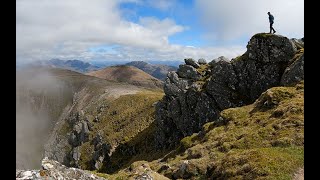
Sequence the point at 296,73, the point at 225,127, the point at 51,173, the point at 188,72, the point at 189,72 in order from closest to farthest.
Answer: the point at 51,173, the point at 225,127, the point at 296,73, the point at 189,72, the point at 188,72

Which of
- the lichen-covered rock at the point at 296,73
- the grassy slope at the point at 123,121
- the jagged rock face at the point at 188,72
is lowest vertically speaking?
the grassy slope at the point at 123,121

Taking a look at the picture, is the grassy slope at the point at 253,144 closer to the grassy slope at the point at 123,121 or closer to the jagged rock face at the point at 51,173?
the jagged rock face at the point at 51,173

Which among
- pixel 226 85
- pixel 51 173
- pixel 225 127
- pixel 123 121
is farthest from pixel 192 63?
pixel 51 173

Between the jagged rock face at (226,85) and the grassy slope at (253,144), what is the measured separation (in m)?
11.4

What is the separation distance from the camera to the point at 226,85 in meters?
74.2

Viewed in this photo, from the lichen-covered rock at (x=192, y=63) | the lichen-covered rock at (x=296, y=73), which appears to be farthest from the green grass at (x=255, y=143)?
the lichen-covered rock at (x=192, y=63)

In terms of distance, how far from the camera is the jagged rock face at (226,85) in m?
65.9

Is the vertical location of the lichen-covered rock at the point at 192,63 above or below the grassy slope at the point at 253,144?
above

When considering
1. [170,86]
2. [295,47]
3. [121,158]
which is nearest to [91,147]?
[121,158]

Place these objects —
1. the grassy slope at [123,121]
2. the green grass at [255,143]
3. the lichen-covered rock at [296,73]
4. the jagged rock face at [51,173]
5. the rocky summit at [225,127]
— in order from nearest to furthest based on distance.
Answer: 1. the jagged rock face at [51,173]
2. the green grass at [255,143]
3. the rocky summit at [225,127]
4. the lichen-covered rock at [296,73]
5. the grassy slope at [123,121]

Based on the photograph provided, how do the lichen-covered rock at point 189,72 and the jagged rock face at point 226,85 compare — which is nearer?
the jagged rock face at point 226,85

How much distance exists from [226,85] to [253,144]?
1492 inches

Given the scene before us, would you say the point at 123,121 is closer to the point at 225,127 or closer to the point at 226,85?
the point at 226,85

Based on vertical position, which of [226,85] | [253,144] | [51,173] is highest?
[226,85]
